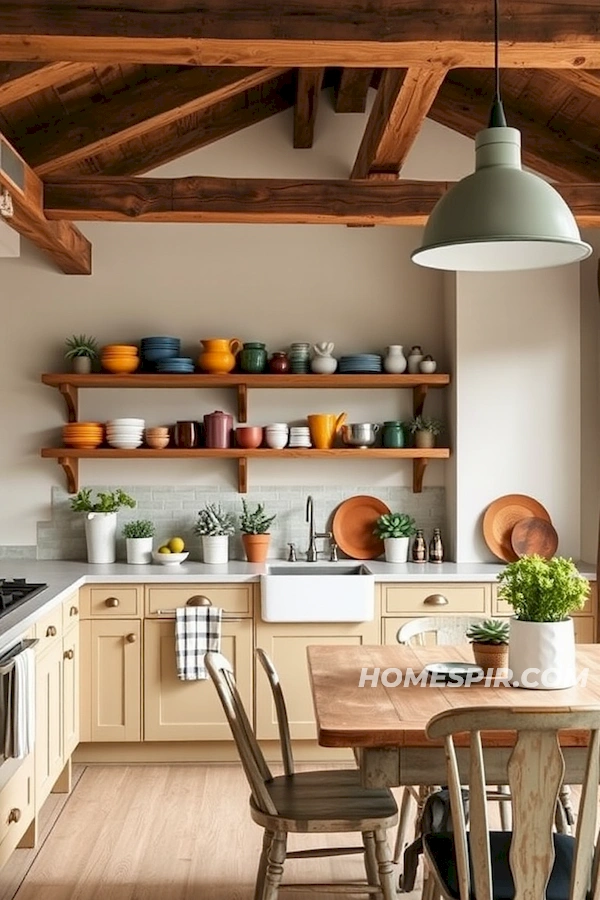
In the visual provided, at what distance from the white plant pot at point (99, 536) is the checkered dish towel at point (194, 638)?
0.71 meters

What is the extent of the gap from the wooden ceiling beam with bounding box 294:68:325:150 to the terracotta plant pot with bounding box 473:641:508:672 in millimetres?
3052

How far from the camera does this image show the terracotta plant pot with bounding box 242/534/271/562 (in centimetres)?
549

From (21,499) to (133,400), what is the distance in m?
0.80

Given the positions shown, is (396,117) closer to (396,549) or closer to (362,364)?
(362,364)

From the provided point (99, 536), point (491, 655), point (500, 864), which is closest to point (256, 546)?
point (99, 536)

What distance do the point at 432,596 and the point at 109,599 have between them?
153 centimetres

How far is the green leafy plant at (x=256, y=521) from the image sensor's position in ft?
18.2

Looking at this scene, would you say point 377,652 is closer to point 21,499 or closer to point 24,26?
point 24,26

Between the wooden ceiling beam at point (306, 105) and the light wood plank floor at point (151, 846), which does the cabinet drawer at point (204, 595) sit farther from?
the wooden ceiling beam at point (306, 105)

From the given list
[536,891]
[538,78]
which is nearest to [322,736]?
[536,891]

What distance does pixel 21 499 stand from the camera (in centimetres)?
566

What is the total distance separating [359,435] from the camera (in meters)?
5.49

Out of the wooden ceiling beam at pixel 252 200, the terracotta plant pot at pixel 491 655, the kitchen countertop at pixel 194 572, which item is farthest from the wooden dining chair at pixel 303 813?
the wooden ceiling beam at pixel 252 200

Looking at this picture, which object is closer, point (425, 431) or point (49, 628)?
point (49, 628)
